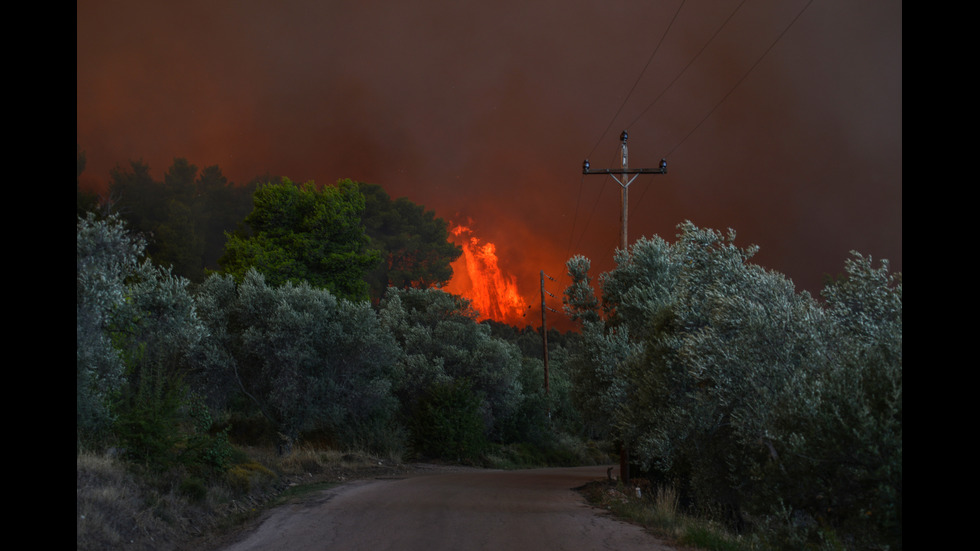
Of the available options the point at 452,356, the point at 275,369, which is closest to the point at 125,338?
the point at 275,369

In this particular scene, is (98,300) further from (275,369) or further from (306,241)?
(306,241)

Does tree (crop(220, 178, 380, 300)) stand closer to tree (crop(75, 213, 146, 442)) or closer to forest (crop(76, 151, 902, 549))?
forest (crop(76, 151, 902, 549))

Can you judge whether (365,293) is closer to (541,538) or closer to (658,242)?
(658,242)

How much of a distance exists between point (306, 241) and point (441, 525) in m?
24.3

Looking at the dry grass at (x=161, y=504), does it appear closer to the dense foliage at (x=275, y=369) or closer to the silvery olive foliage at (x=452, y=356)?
the dense foliage at (x=275, y=369)

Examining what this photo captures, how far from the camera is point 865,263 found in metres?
9.41

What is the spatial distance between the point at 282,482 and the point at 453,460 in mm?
16063

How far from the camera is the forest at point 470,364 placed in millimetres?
8055

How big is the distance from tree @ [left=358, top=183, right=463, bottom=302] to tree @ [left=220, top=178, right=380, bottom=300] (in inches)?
666

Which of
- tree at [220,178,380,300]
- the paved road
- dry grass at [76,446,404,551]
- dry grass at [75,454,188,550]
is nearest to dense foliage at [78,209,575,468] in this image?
dry grass at [76,446,404,551]
